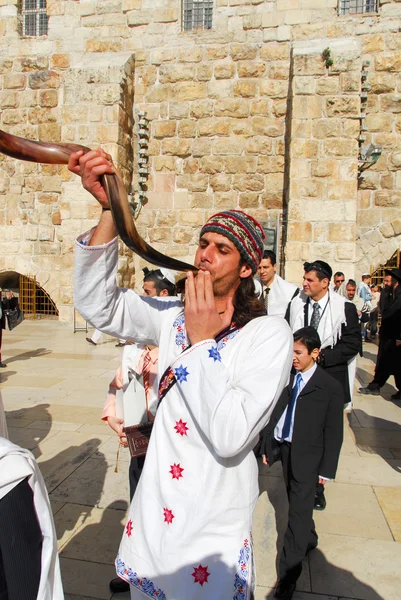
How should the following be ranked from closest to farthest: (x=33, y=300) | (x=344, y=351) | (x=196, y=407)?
(x=196, y=407) → (x=344, y=351) → (x=33, y=300)

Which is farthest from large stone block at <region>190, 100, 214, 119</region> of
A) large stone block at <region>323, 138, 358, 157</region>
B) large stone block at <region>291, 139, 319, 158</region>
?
large stone block at <region>323, 138, 358, 157</region>

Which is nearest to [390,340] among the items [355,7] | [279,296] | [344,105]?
[279,296]

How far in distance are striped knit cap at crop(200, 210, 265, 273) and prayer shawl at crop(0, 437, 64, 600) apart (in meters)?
0.91

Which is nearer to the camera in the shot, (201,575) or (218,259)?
(201,575)

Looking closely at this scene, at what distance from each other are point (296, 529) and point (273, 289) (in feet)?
9.20

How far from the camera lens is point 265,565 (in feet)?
8.88

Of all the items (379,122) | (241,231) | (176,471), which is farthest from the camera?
(379,122)

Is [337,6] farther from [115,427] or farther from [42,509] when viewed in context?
[42,509]

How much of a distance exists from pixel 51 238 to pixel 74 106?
3333 millimetres

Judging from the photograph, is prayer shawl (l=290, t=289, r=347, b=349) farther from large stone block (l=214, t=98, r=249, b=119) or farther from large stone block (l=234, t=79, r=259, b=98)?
large stone block (l=234, t=79, r=259, b=98)

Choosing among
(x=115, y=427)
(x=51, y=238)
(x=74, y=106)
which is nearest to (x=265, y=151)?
(x=74, y=106)

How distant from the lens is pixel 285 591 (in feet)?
7.95

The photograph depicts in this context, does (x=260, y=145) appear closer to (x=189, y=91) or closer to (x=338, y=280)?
(x=189, y=91)

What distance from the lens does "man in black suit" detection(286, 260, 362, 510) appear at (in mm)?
3844
